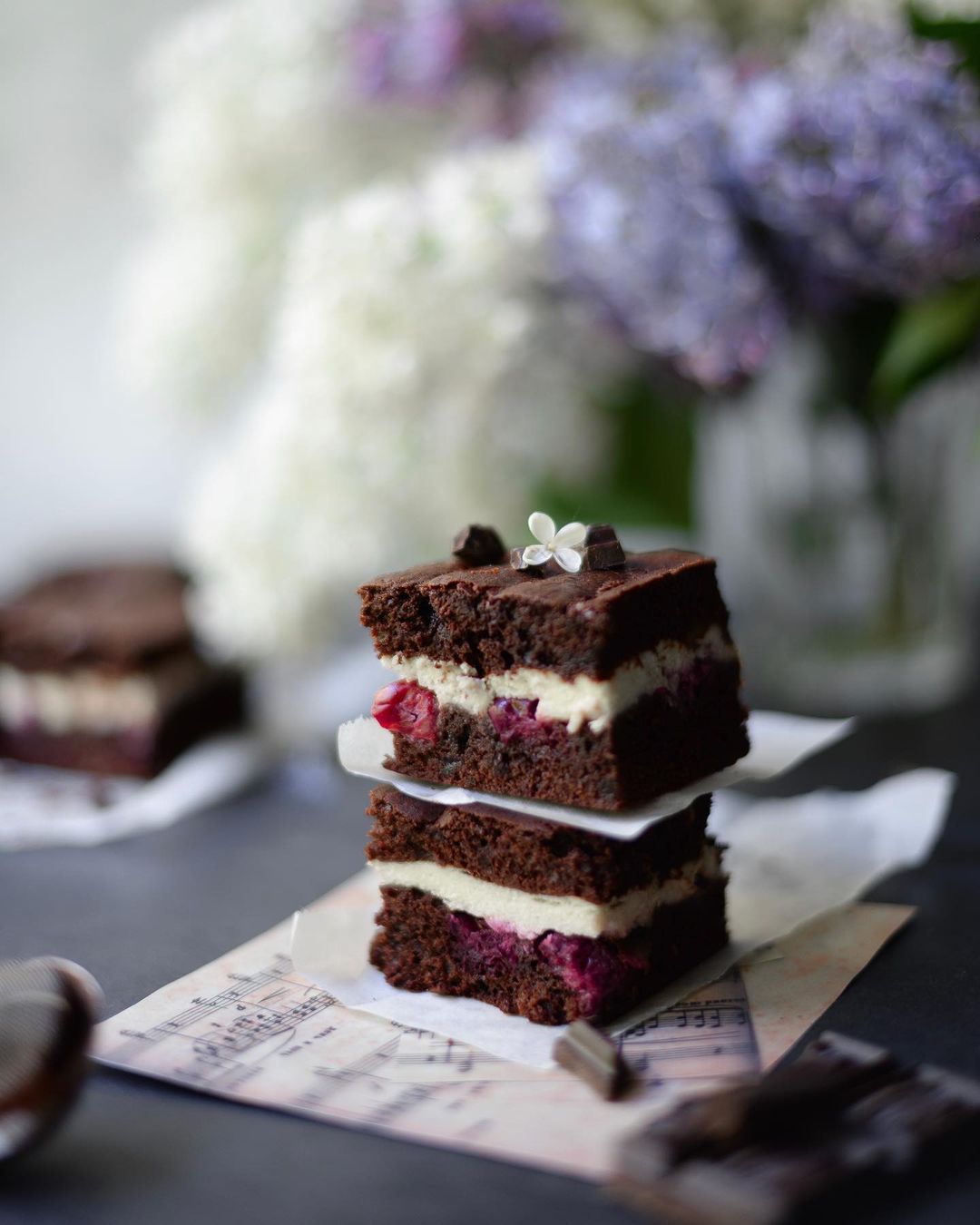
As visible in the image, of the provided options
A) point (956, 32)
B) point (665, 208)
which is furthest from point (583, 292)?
point (956, 32)

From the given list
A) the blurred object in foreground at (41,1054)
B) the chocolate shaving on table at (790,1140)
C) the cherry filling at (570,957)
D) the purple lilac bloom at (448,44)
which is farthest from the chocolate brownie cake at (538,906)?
the purple lilac bloom at (448,44)

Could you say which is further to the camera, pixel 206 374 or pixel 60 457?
pixel 60 457

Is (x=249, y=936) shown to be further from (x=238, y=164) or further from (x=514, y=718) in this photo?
(x=238, y=164)

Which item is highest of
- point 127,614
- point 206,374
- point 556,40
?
point 556,40

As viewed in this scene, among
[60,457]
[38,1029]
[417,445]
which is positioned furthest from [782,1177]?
[60,457]

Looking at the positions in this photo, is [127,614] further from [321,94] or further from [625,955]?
[625,955]

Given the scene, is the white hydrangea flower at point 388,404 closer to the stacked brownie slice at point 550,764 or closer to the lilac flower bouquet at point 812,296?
the lilac flower bouquet at point 812,296
